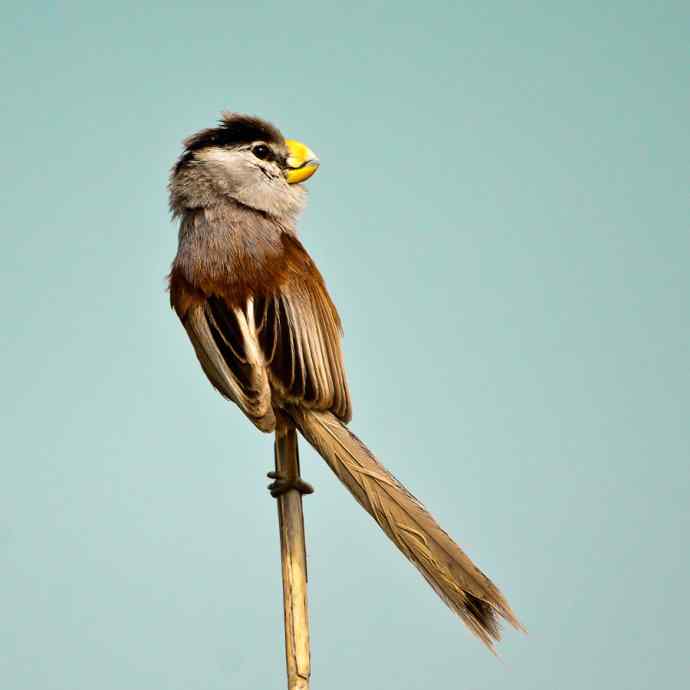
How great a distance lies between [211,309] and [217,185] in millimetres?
524

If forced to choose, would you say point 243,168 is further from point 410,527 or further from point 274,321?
point 410,527

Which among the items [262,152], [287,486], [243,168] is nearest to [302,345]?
[287,486]

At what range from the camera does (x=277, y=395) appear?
3.42 m

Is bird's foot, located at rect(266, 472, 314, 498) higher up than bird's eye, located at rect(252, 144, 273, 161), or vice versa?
bird's eye, located at rect(252, 144, 273, 161)

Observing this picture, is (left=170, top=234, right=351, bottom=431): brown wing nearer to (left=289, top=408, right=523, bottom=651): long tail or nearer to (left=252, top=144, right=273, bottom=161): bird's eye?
(left=289, top=408, right=523, bottom=651): long tail

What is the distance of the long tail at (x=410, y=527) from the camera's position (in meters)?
3.00

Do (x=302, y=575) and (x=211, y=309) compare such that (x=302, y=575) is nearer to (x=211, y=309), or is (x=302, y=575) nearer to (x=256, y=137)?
(x=211, y=309)

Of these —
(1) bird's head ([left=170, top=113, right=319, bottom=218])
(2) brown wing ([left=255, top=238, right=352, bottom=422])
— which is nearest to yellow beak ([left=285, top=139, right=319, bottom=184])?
(1) bird's head ([left=170, top=113, right=319, bottom=218])

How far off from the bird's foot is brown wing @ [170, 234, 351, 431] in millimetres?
243

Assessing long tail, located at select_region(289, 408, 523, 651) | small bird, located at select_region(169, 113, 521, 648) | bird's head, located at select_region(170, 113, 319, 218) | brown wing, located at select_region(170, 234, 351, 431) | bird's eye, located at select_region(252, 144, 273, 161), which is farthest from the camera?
bird's eye, located at select_region(252, 144, 273, 161)

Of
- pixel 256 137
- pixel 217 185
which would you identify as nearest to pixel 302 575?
pixel 217 185

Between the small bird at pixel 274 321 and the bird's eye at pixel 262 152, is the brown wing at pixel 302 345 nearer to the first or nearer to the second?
the small bird at pixel 274 321

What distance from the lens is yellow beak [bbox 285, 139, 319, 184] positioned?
3871mm

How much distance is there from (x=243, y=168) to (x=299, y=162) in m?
0.26
